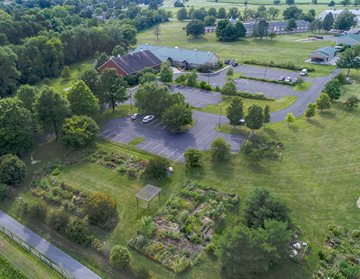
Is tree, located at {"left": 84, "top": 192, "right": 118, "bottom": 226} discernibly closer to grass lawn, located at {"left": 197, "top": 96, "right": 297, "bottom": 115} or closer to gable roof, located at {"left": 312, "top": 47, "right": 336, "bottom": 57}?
grass lawn, located at {"left": 197, "top": 96, "right": 297, "bottom": 115}

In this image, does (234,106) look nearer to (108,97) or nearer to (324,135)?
(324,135)

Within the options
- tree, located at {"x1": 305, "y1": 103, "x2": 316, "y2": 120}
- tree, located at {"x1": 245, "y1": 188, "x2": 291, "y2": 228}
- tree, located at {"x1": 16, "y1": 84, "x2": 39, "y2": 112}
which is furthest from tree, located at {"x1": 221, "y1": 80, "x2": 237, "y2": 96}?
tree, located at {"x1": 245, "y1": 188, "x2": 291, "y2": 228}

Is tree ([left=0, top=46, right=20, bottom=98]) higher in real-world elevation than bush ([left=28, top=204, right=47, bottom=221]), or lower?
higher

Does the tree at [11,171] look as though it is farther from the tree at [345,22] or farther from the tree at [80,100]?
the tree at [345,22]

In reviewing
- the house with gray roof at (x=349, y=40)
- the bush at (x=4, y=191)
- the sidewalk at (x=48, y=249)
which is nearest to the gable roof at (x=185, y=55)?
the house with gray roof at (x=349, y=40)

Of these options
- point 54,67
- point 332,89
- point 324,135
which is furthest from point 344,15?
point 54,67
